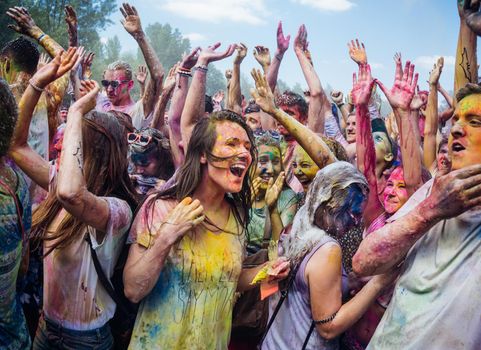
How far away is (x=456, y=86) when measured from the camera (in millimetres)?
3273

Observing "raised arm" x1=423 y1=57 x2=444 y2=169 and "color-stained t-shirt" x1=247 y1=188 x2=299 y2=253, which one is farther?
"raised arm" x1=423 y1=57 x2=444 y2=169

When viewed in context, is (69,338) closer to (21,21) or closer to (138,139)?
(138,139)

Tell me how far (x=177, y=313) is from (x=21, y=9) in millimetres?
2966

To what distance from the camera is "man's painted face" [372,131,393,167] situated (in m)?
3.95

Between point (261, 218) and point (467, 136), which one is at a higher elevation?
point (467, 136)

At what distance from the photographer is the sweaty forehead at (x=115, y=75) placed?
629cm

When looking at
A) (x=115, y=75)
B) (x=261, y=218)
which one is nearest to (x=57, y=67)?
(x=261, y=218)

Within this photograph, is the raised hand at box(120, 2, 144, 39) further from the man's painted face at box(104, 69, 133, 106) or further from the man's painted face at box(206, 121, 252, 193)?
the man's painted face at box(206, 121, 252, 193)

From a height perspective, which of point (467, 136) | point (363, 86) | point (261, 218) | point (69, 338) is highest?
point (467, 136)

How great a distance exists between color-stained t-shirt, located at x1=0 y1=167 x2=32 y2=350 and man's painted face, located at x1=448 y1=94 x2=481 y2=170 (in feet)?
6.00

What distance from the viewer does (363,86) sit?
137 inches

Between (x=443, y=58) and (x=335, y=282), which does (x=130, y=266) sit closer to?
(x=335, y=282)

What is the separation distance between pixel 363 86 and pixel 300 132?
0.60m

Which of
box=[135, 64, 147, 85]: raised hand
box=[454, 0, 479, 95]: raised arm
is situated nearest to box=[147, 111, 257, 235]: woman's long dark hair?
box=[454, 0, 479, 95]: raised arm
